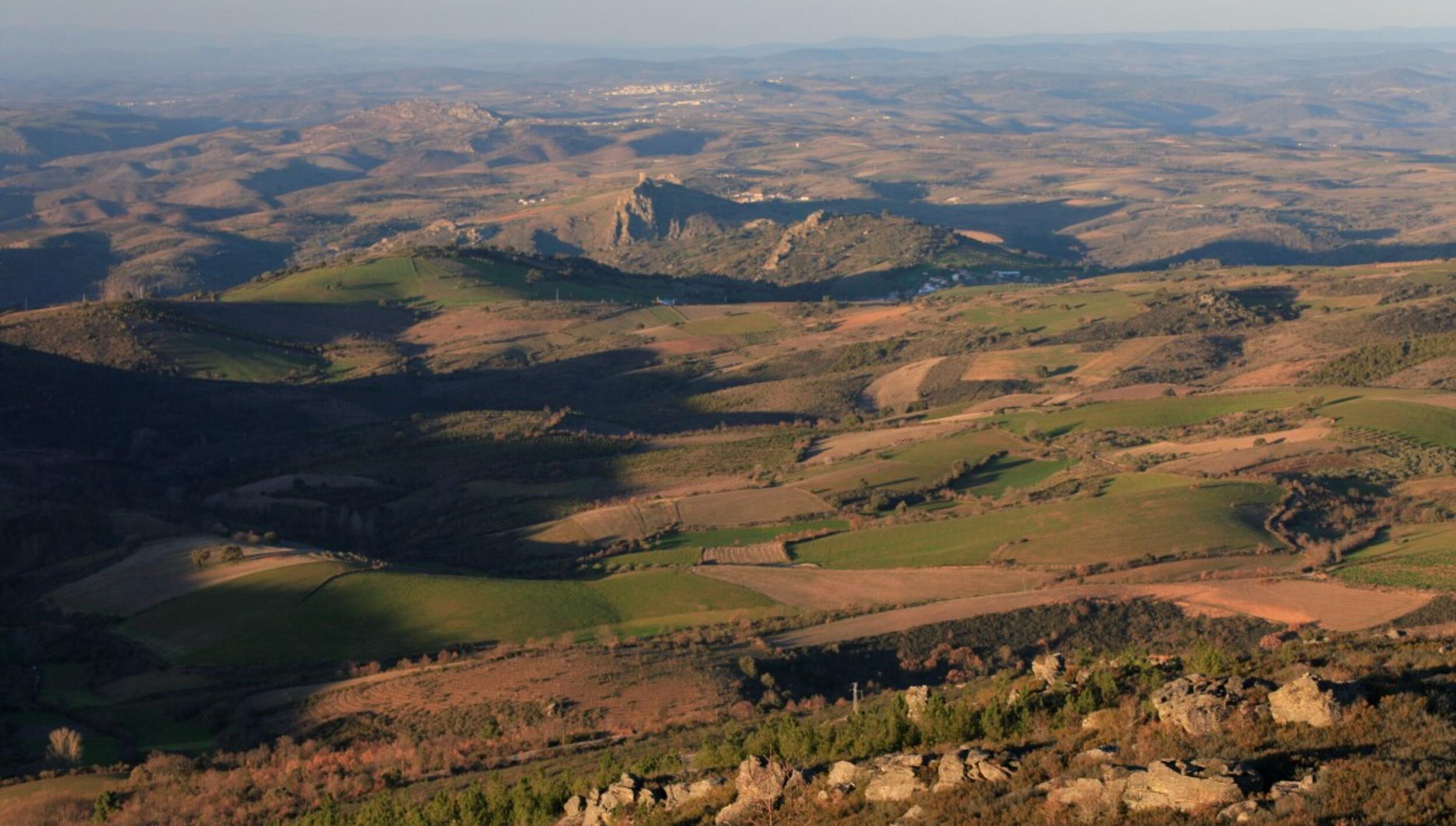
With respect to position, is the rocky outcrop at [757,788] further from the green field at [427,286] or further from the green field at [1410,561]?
the green field at [427,286]

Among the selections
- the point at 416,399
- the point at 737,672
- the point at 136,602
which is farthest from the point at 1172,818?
the point at 416,399

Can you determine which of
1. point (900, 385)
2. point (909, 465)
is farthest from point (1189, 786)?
point (900, 385)

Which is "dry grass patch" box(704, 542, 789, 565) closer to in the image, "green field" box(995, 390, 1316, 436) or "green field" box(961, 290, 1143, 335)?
"green field" box(995, 390, 1316, 436)

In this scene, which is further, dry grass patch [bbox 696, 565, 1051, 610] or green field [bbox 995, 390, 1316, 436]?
green field [bbox 995, 390, 1316, 436]

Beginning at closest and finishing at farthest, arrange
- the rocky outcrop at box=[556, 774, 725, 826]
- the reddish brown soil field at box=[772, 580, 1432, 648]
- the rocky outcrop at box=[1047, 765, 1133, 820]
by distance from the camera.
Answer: the rocky outcrop at box=[1047, 765, 1133, 820], the rocky outcrop at box=[556, 774, 725, 826], the reddish brown soil field at box=[772, 580, 1432, 648]

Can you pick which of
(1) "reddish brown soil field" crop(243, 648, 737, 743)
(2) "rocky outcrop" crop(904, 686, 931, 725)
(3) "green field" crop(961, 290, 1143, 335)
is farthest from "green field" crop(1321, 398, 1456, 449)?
(2) "rocky outcrop" crop(904, 686, 931, 725)

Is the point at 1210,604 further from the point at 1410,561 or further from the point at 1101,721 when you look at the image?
the point at 1101,721

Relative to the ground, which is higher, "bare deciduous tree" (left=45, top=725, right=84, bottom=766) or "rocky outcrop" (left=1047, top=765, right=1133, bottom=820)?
"rocky outcrop" (left=1047, top=765, right=1133, bottom=820)
